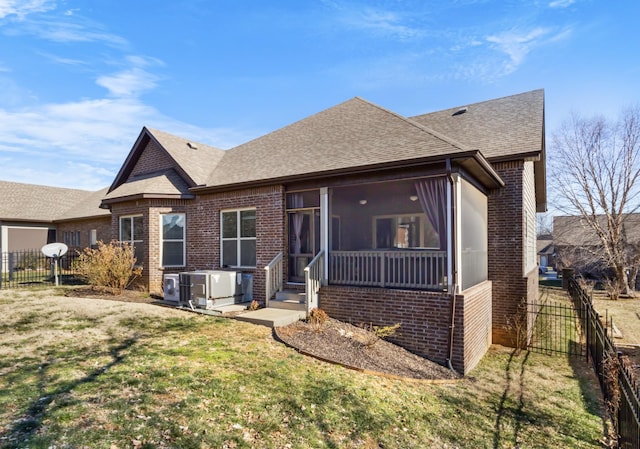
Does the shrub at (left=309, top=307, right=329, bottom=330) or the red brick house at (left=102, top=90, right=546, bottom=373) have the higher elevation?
the red brick house at (left=102, top=90, right=546, bottom=373)

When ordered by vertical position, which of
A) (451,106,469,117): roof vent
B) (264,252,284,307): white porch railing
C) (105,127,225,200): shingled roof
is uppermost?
(451,106,469,117): roof vent

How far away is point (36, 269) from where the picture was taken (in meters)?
19.8

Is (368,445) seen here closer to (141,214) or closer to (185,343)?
(185,343)

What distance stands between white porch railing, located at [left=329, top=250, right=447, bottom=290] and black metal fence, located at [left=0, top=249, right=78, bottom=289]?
12.0 metres

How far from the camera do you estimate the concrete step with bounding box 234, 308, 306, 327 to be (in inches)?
316

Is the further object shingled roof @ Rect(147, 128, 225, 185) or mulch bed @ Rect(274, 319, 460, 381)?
shingled roof @ Rect(147, 128, 225, 185)

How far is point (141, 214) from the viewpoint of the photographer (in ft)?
41.6

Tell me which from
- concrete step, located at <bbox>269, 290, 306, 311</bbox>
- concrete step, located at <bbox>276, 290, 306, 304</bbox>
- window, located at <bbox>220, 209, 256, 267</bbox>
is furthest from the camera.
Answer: window, located at <bbox>220, 209, 256, 267</bbox>

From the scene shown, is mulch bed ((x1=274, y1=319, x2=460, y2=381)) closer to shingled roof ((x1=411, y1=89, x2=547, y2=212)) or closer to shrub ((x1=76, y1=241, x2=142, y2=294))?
shingled roof ((x1=411, y1=89, x2=547, y2=212))

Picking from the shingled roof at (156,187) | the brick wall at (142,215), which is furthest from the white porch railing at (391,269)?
the brick wall at (142,215)

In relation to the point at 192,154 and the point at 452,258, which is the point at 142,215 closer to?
the point at 192,154

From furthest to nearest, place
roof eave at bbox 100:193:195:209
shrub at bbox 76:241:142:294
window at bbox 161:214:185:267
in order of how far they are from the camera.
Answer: window at bbox 161:214:185:267
roof eave at bbox 100:193:195:209
shrub at bbox 76:241:142:294

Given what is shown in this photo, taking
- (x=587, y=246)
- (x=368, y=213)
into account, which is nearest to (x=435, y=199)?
(x=368, y=213)

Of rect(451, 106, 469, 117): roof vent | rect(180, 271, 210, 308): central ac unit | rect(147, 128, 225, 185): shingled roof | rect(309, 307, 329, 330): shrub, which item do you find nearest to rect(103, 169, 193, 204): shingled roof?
rect(147, 128, 225, 185): shingled roof
